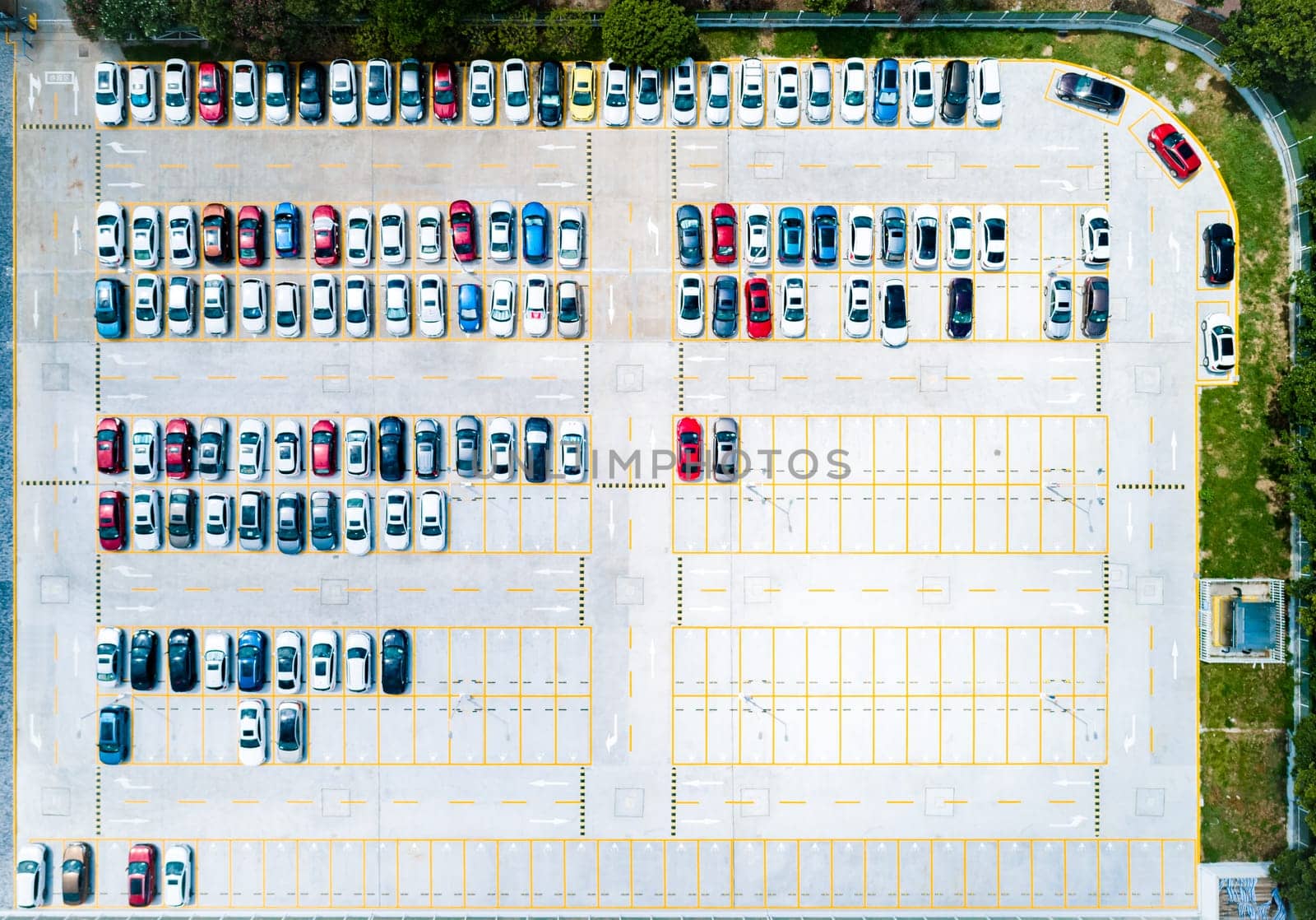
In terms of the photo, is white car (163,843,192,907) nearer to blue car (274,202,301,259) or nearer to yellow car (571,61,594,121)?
blue car (274,202,301,259)

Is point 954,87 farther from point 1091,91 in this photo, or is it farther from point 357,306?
point 357,306

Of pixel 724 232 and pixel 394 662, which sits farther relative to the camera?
pixel 394 662

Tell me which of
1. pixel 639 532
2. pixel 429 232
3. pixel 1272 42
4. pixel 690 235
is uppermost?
pixel 1272 42

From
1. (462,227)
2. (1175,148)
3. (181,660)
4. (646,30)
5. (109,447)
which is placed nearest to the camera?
(646,30)

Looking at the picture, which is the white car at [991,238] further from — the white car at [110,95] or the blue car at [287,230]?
the white car at [110,95]

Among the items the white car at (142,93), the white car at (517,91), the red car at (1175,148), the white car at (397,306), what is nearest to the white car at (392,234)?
the white car at (397,306)

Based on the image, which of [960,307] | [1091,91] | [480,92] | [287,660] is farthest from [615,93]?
[287,660]

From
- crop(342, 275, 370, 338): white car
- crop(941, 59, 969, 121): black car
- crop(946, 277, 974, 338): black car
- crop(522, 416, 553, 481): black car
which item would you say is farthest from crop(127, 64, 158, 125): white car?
crop(946, 277, 974, 338): black car
